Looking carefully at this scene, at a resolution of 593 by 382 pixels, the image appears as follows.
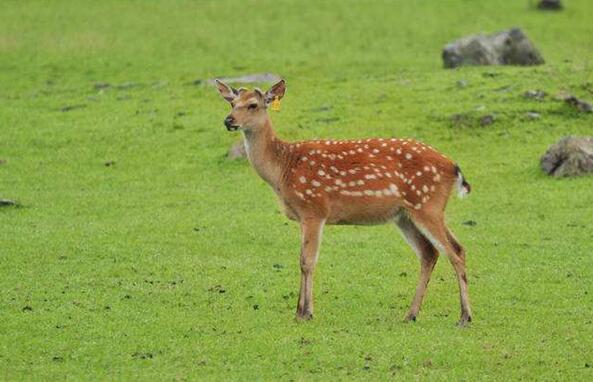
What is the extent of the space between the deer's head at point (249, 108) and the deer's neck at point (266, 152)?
137 mm

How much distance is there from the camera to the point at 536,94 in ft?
94.2

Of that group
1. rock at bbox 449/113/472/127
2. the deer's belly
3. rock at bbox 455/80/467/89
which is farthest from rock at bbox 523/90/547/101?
the deer's belly

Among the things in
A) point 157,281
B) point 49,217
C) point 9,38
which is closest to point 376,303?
point 157,281

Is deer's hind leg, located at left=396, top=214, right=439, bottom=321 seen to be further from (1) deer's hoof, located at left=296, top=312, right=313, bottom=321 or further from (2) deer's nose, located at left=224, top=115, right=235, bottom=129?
(2) deer's nose, located at left=224, top=115, right=235, bottom=129

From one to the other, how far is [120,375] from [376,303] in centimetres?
458

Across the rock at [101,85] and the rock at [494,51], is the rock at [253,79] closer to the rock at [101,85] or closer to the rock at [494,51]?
the rock at [101,85]

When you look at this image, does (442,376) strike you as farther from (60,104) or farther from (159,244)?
(60,104)

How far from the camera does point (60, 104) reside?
105 ft

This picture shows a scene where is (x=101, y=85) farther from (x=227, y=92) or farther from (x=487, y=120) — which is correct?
(x=227, y=92)

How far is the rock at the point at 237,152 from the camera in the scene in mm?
26406

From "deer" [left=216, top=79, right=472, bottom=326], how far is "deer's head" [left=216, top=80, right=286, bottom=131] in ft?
0.04

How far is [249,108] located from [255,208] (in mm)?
7763

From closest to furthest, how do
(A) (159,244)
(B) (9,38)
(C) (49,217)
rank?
(A) (159,244), (C) (49,217), (B) (9,38)

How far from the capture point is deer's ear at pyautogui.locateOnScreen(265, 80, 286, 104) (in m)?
15.6
